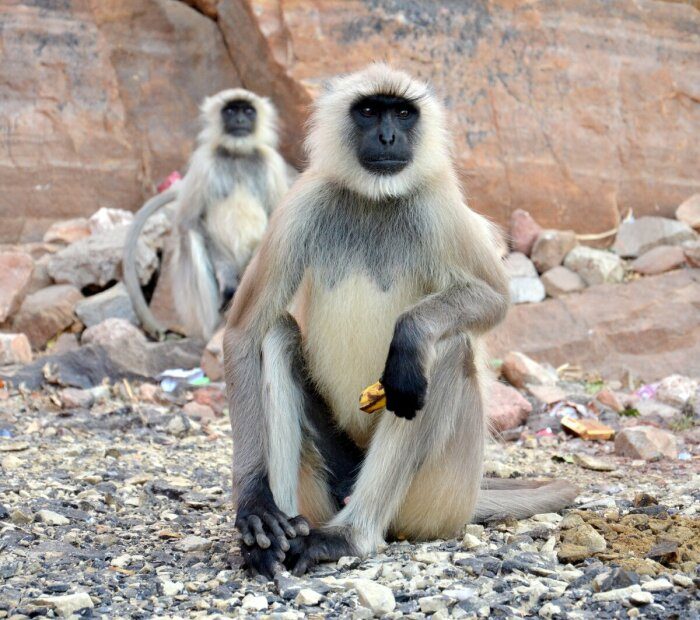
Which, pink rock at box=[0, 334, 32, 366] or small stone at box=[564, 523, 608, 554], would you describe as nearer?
small stone at box=[564, 523, 608, 554]

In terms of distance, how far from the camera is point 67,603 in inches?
104

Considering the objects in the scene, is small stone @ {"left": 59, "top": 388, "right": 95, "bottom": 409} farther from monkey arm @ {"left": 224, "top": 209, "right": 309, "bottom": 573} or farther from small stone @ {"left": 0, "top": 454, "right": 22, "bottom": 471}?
monkey arm @ {"left": 224, "top": 209, "right": 309, "bottom": 573}

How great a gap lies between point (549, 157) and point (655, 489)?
15.1ft

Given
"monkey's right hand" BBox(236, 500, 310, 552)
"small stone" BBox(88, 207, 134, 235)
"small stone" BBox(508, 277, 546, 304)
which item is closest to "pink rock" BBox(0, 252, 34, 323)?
"small stone" BBox(88, 207, 134, 235)

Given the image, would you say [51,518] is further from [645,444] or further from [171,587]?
[645,444]

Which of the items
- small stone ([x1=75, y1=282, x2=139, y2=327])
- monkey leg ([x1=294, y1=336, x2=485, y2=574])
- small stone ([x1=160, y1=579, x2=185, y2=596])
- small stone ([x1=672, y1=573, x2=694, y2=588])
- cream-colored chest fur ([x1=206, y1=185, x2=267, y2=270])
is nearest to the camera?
small stone ([x1=672, y1=573, x2=694, y2=588])

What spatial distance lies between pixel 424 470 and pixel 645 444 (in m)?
2.02

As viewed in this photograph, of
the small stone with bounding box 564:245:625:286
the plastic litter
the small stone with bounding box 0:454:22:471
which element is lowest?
the plastic litter

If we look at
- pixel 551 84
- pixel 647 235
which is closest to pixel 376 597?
pixel 647 235

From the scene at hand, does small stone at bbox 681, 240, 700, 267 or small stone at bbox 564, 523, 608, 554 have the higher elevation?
small stone at bbox 681, 240, 700, 267

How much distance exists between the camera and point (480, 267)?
337 centimetres

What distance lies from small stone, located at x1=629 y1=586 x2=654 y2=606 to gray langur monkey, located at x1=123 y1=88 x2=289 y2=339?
250 inches

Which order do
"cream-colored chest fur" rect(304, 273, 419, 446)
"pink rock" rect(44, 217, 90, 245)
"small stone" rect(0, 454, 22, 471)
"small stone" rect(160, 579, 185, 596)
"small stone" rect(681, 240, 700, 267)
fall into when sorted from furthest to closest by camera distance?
"pink rock" rect(44, 217, 90, 245) < "small stone" rect(681, 240, 700, 267) < "small stone" rect(0, 454, 22, 471) < "cream-colored chest fur" rect(304, 273, 419, 446) < "small stone" rect(160, 579, 185, 596)

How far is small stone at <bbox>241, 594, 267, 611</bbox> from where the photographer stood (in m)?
2.70
